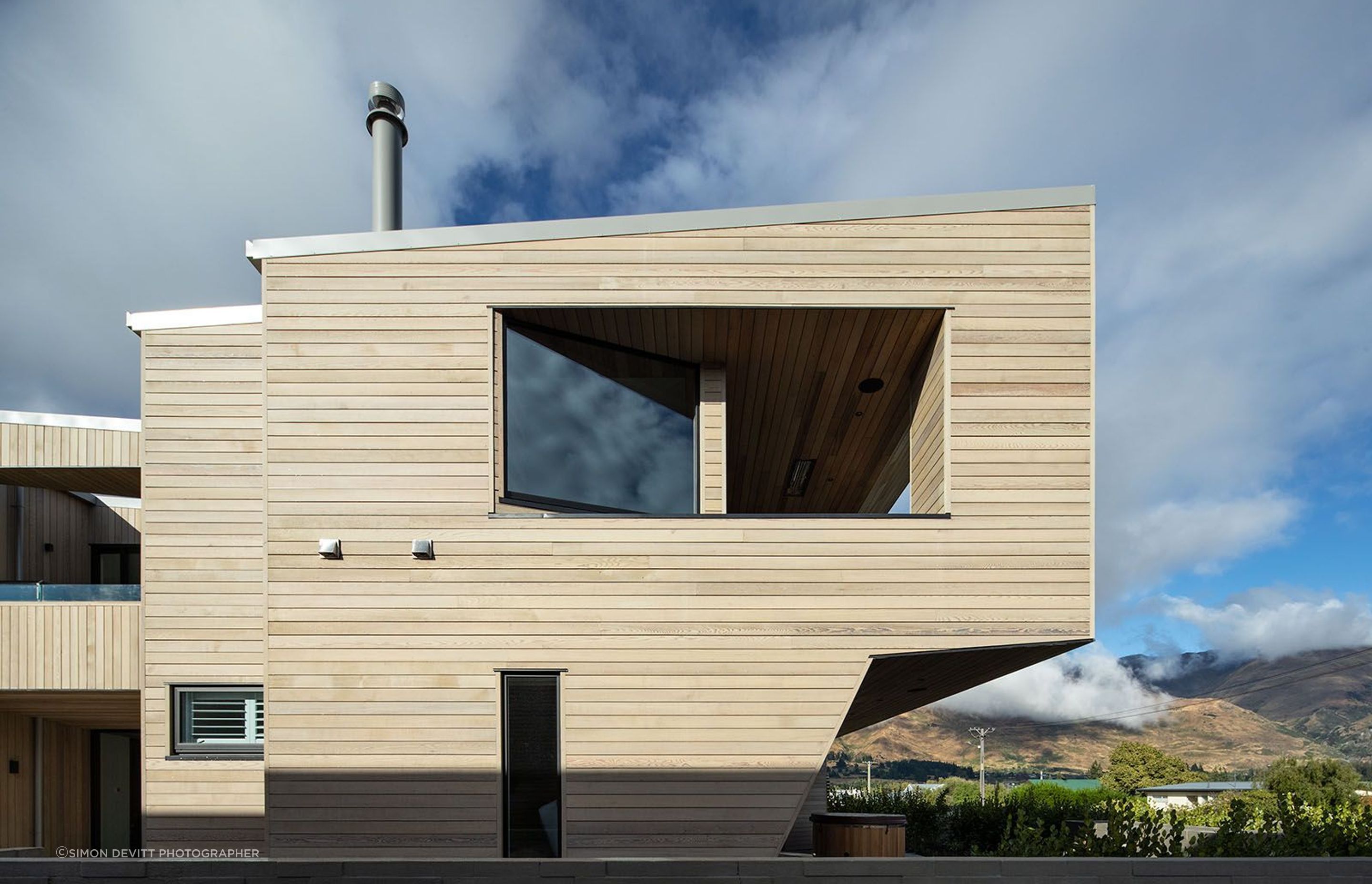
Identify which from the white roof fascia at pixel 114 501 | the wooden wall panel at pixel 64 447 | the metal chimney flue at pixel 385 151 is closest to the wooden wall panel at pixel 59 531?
the white roof fascia at pixel 114 501

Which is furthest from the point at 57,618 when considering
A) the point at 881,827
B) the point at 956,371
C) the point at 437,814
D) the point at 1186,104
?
the point at 1186,104

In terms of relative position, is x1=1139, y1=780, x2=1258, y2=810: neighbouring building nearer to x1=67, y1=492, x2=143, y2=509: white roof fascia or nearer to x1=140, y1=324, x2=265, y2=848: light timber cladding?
x1=67, y1=492, x2=143, y2=509: white roof fascia

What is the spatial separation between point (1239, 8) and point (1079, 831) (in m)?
24.2

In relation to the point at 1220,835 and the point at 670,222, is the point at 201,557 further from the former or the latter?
the point at 1220,835

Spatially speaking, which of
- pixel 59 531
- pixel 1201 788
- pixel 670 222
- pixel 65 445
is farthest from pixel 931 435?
pixel 1201 788

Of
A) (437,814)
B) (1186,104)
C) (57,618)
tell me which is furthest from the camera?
(1186,104)

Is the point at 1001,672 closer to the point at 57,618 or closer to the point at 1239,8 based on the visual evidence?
the point at 57,618

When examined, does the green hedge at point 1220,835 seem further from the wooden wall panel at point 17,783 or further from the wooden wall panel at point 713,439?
the wooden wall panel at point 17,783

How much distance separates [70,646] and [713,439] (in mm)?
7376

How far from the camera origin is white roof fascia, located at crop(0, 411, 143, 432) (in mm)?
10242

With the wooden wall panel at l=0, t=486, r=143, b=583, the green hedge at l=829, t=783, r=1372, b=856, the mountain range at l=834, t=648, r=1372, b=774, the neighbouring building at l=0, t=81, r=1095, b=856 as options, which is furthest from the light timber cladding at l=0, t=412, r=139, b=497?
the mountain range at l=834, t=648, r=1372, b=774

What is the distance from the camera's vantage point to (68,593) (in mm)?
9008

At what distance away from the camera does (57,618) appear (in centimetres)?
902

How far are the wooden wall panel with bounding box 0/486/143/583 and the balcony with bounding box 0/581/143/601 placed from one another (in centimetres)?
223
